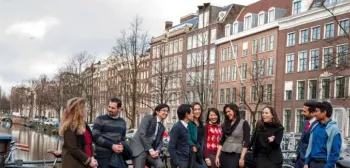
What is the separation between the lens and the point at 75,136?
5801 millimetres

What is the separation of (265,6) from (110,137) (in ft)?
150

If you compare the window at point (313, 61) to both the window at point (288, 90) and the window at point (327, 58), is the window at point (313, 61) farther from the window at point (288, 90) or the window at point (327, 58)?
the window at point (288, 90)

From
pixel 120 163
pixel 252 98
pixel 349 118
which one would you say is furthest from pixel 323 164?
pixel 252 98

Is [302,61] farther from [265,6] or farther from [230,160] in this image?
[230,160]

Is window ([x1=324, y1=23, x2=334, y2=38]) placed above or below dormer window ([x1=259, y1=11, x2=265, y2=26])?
below

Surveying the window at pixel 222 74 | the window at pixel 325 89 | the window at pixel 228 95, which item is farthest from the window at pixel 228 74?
the window at pixel 325 89

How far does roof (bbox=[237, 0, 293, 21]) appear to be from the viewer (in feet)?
152

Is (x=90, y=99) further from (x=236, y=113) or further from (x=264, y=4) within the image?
(x=236, y=113)

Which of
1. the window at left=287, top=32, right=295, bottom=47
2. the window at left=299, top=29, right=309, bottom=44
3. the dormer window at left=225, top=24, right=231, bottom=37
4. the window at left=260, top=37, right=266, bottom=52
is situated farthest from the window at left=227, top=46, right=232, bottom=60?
the window at left=299, top=29, right=309, bottom=44

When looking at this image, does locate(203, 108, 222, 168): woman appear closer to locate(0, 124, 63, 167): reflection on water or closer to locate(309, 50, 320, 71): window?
locate(0, 124, 63, 167): reflection on water

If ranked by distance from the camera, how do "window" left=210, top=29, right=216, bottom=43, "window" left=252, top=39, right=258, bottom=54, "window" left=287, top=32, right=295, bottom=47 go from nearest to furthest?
"window" left=287, top=32, right=295, bottom=47, "window" left=252, top=39, right=258, bottom=54, "window" left=210, top=29, right=216, bottom=43

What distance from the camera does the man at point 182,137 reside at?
7469 mm

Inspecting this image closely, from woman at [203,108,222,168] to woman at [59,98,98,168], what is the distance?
2.76 meters

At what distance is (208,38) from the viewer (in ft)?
178
